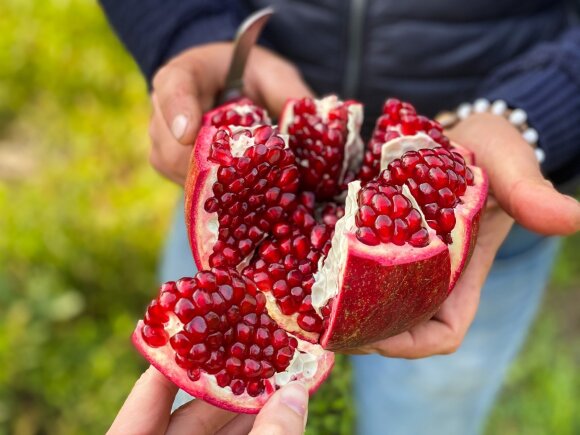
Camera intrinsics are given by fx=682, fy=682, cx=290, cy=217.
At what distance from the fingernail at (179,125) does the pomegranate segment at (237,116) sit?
4 cm

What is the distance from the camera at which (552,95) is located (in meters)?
1.58

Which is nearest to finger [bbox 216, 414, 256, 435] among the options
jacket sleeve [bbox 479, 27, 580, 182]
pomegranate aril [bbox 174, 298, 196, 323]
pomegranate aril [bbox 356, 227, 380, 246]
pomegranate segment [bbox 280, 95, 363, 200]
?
pomegranate aril [bbox 174, 298, 196, 323]

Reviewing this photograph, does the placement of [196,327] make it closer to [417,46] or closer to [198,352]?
Answer: [198,352]

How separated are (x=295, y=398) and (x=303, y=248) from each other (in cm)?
34

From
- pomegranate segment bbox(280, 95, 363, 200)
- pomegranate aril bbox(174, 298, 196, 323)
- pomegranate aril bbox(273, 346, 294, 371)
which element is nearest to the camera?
pomegranate aril bbox(174, 298, 196, 323)

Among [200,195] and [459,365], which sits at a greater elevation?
[200,195]

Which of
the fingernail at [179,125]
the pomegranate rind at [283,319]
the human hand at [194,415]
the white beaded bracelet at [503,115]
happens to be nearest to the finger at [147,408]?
the human hand at [194,415]

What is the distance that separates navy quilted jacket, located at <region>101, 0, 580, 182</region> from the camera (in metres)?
Answer: 1.60

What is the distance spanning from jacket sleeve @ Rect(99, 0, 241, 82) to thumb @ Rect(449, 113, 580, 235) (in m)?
0.67

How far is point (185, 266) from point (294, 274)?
59 cm

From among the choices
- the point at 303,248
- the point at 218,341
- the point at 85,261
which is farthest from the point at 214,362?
the point at 85,261

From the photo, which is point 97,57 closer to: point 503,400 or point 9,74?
point 9,74

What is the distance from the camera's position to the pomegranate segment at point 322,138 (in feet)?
4.61

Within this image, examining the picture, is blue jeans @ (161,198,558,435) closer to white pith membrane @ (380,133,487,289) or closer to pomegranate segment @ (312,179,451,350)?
white pith membrane @ (380,133,487,289)
